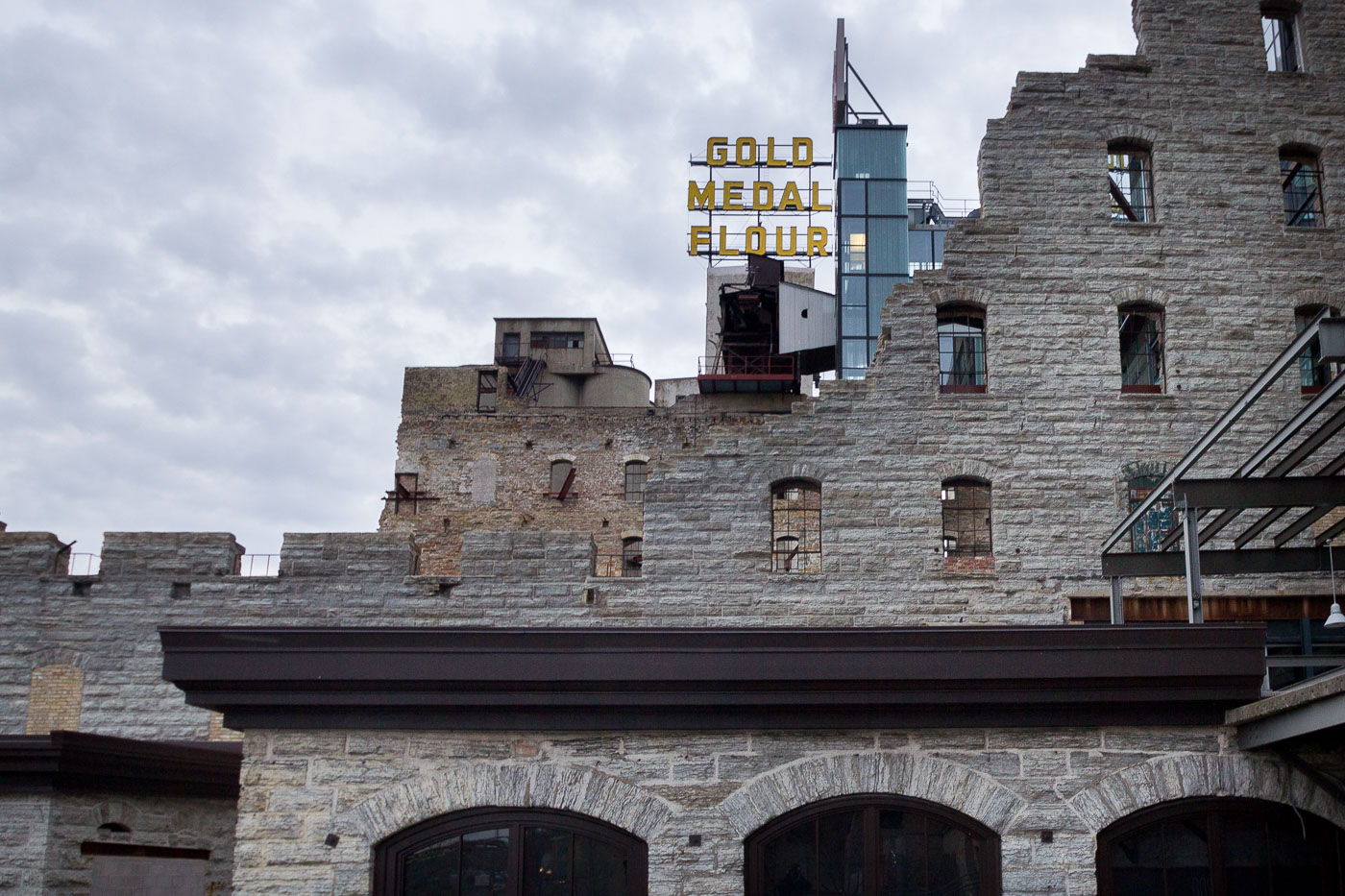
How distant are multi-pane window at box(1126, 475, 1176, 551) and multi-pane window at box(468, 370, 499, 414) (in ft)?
85.6

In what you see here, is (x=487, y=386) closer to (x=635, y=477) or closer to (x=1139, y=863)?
(x=635, y=477)

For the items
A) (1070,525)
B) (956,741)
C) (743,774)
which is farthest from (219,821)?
(1070,525)

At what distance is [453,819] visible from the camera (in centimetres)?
930

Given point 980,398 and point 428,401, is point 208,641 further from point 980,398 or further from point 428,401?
point 428,401

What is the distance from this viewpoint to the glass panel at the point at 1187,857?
9.13 m

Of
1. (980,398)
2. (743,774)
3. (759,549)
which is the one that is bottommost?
(743,774)

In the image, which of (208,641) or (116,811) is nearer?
(208,641)

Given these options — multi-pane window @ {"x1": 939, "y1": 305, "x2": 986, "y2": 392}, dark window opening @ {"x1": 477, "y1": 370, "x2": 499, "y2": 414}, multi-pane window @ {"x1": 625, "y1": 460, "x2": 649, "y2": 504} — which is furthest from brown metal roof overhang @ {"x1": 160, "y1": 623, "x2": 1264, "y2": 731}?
dark window opening @ {"x1": 477, "y1": 370, "x2": 499, "y2": 414}

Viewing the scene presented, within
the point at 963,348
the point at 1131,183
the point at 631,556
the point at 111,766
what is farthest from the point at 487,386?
the point at 111,766

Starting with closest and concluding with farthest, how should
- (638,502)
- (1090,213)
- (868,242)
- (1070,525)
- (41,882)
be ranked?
(41,882) < (1070,525) < (1090,213) < (638,502) < (868,242)

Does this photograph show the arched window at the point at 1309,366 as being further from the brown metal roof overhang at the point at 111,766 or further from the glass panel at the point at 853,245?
the glass panel at the point at 853,245

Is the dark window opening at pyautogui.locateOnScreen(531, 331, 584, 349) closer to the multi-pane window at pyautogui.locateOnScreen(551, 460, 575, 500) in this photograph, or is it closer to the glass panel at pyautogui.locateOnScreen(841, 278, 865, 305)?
the multi-pane window at pyautogui.locateOnScreen(551, 460, 575, 500)

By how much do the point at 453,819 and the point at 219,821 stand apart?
19.7ft

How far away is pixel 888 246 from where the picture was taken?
167ft
